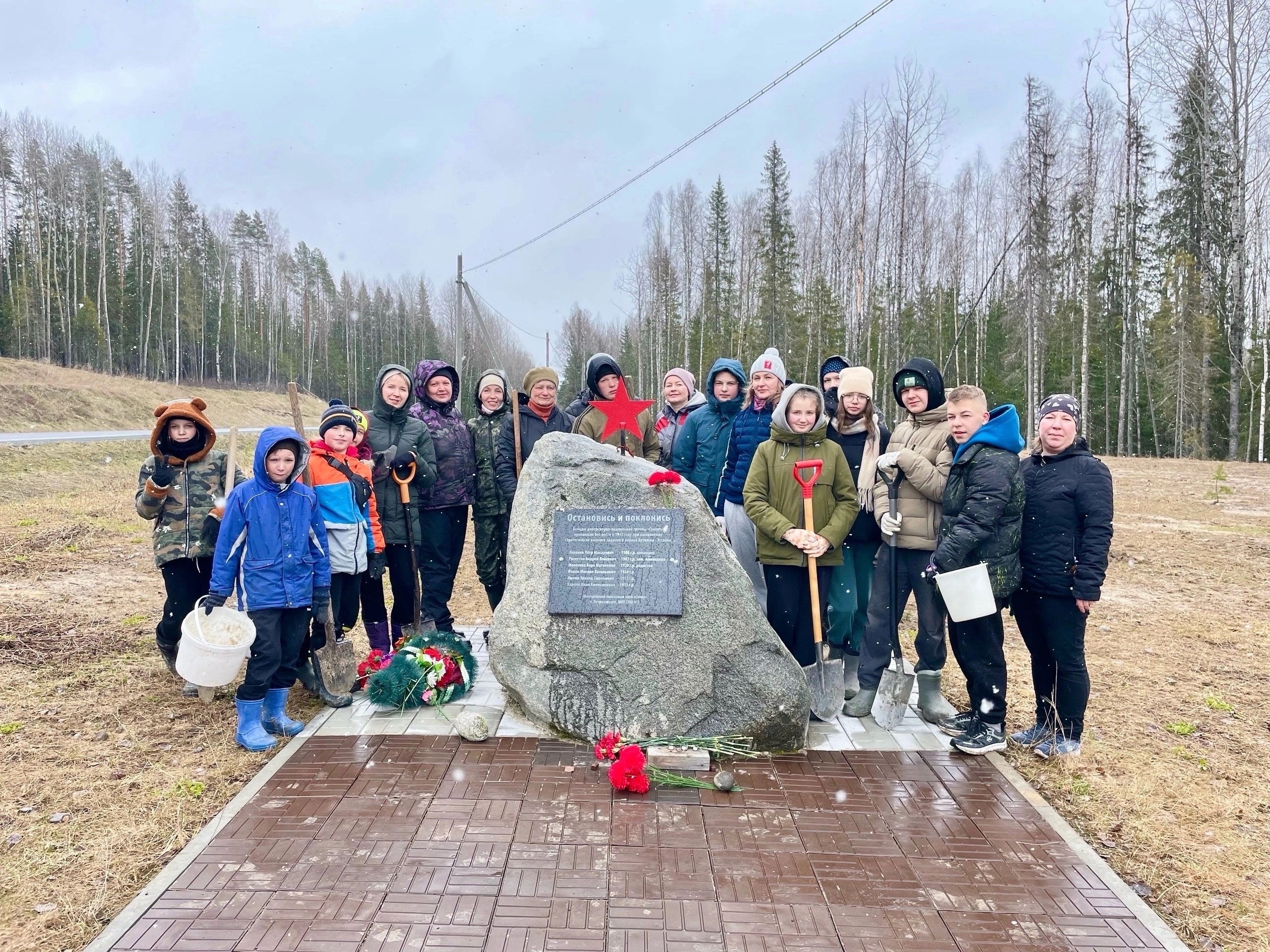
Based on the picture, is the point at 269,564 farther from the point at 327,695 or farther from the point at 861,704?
the point at 861,704

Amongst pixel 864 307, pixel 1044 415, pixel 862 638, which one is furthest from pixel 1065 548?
pixel 864 307

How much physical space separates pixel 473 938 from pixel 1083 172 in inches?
1082

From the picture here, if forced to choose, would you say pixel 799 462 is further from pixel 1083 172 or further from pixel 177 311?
pixel 177 311

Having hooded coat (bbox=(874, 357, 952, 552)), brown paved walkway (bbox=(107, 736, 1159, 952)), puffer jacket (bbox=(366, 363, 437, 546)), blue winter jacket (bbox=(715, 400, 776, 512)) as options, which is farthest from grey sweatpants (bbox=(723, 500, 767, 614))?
puffer jacket (bbox=(366, 363, 437, 546))

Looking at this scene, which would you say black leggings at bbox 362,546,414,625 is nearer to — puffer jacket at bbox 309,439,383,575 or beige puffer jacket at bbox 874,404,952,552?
puffer jacket at bbox 309,439,383,575

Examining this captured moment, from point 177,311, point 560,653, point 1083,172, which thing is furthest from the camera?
point 177,311

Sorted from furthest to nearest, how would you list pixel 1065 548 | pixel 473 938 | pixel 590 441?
pixel 590 441
pixel 1065 548
pixel 473 938

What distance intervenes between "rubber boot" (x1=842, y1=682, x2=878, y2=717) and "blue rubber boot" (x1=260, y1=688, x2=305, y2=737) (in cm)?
312

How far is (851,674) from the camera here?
16.1 ft

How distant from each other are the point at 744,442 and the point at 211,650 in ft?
10.5

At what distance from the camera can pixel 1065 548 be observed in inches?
149

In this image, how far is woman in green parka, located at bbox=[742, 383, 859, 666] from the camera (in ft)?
13.9

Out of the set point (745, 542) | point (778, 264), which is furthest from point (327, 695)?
point (778, 264)

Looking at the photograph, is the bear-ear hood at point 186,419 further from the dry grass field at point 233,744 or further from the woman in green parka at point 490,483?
the woman in green parka at point 490,483
